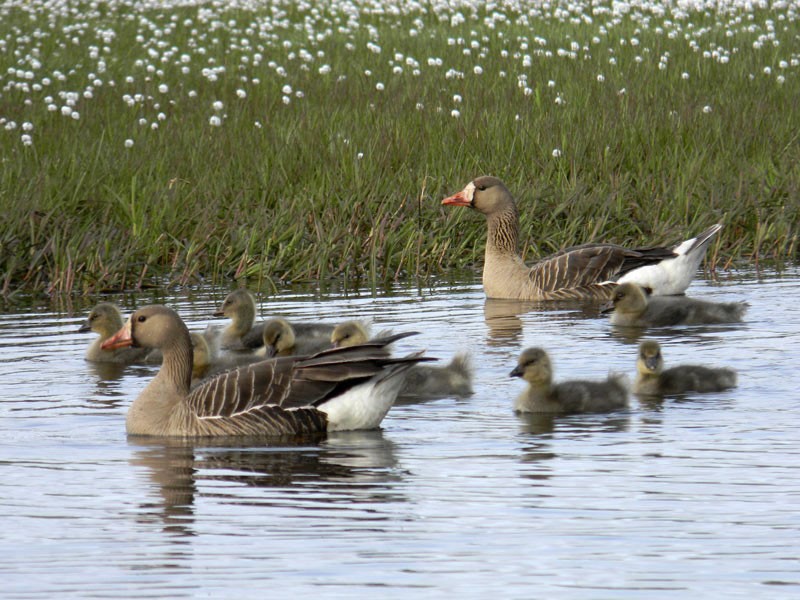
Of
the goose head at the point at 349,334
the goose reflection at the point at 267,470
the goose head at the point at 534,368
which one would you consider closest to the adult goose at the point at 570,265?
the goose head at the point at 349,334

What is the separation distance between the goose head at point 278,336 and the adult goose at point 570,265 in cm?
405

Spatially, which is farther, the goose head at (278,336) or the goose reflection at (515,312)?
the goose reflection at (515,312)

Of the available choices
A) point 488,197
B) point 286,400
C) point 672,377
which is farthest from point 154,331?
point 488,197

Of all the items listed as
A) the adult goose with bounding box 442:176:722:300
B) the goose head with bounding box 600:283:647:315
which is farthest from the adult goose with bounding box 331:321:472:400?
the adult goose with bounding box 442:176:722:300

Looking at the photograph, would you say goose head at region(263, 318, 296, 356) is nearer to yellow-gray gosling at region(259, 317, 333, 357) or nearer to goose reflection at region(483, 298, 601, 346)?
yellow-gray gosling at region(259, 317, 333, 357)

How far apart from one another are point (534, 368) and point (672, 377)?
105 centimetres

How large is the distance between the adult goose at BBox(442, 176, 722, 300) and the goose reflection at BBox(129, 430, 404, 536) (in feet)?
20.1

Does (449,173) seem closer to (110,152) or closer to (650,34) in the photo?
(110,152)

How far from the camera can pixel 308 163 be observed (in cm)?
1831

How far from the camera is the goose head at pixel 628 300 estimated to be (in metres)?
14.0

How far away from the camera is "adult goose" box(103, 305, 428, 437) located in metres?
9.80

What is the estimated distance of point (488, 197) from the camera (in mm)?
16438

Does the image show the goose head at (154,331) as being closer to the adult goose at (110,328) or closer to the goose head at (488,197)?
the adult goose at (110,328)

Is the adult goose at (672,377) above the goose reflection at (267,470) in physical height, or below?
above
